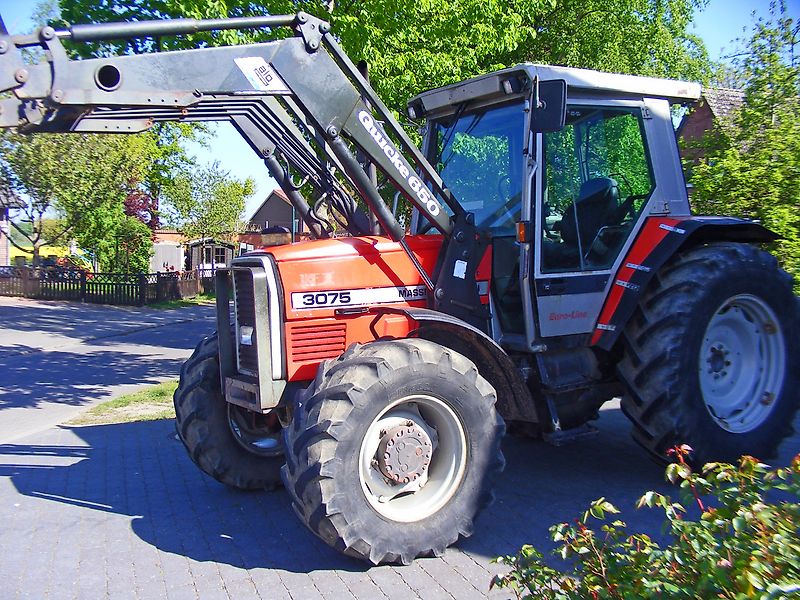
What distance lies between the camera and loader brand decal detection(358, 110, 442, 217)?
15.4 ft

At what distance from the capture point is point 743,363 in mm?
5988

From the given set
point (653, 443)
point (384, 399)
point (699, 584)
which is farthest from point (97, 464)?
point (699, 584)

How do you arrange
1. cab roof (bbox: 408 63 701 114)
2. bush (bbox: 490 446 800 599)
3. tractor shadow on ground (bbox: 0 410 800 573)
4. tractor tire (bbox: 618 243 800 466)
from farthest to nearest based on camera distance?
1. tractor tire (bbox: 618 243 800 466)
2. cab roof (bbox: 408 63 701 114)
3. tractor shadow on ground (bbox: 0 410 800 573)
4. bush (bbox: 490 446 800 599)

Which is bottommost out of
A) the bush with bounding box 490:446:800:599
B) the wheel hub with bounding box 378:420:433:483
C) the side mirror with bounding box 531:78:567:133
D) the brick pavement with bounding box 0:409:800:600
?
the brick pavement with bounding box 0:409:800:600

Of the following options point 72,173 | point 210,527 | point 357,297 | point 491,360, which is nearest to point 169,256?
point 72,173

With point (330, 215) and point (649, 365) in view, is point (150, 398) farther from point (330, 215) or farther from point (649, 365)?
point (649, 365)

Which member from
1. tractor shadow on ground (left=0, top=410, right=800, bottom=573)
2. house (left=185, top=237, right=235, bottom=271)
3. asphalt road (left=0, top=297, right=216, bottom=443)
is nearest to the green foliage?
asphalt road (left=0, top=297, right=216, bottom=443)

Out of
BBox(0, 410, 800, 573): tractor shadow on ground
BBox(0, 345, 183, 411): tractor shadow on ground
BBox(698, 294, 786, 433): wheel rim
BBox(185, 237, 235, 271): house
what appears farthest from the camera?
BBox(185, 237, 235, 271): house

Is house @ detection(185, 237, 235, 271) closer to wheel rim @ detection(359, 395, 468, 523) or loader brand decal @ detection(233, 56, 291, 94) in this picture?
loader brand decal @ detection(233, 56, 291, 94)

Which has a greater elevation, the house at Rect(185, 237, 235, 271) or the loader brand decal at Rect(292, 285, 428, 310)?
the house at Rect(185, 237, 235, 271)

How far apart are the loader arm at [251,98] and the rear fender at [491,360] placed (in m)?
0.26

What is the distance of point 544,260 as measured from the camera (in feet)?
17.4

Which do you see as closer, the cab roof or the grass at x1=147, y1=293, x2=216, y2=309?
the cab roof

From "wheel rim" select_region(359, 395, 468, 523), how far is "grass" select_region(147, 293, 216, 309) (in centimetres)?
2331
